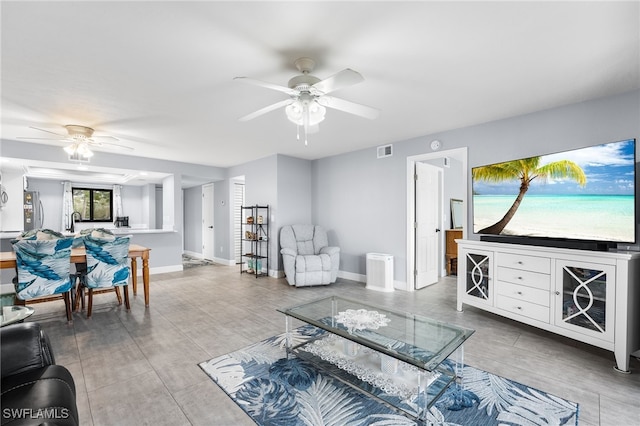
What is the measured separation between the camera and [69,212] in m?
7.57

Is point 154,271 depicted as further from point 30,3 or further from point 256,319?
point 30,3

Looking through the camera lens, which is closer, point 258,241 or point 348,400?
point 348,400

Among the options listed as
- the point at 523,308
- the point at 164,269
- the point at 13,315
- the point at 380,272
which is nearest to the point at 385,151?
the point at 380,272

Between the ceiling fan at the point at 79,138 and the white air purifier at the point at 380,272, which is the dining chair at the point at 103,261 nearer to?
the ceiling fan at the point at 79,138

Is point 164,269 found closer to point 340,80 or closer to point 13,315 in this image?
point 13,315

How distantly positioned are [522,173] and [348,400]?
9.52 feet

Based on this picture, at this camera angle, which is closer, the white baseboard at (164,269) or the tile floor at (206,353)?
the tile floor at (206,353)

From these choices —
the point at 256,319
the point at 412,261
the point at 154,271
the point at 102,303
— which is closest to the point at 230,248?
the point at 154,271

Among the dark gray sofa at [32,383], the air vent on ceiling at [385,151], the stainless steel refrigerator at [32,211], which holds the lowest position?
the dark gray sofa at [32,383]

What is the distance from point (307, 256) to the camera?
4.92 meters

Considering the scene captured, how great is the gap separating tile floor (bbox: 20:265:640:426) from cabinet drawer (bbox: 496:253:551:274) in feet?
2.28

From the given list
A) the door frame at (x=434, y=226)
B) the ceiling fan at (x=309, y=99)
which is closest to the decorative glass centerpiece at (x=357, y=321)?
the ceiling fan at (x=309, y=99)

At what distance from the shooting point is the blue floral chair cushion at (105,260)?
3.34 m

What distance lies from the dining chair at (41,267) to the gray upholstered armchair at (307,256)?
2.85 meters
